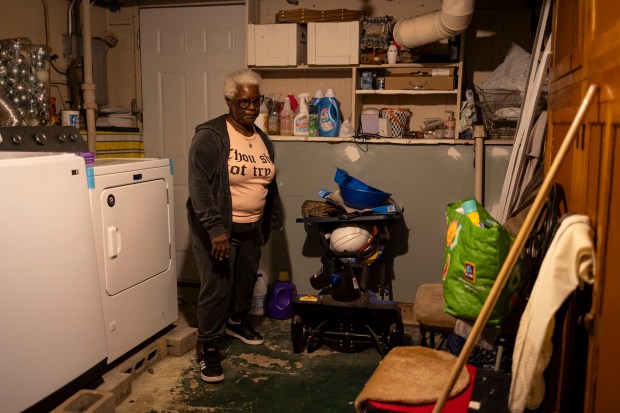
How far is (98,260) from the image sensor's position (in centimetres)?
274

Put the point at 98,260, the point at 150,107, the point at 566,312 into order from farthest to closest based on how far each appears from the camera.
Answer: the point at 150,107 → the point at 98,260 → the point at 566,312

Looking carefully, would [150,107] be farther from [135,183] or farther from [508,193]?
[508,193]

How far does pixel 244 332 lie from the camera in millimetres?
3482

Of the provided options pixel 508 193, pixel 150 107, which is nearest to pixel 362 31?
A: pixel 508 193

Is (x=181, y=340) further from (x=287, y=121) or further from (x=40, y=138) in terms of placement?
(x=287, y=121)

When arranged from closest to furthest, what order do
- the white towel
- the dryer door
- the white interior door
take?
the white towel
the dryer door
the white interior door

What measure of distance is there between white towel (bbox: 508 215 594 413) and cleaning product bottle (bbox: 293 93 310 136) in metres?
→ 2.57

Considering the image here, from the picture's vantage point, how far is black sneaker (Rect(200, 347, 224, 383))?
116 inches

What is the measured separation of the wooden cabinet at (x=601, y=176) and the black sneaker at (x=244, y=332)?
2.15m

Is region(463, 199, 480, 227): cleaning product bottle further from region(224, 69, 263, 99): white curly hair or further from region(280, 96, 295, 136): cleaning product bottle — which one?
region(280, 96, 295, 136): cleaning product bottle

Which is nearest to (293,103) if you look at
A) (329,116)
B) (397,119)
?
(329,116)

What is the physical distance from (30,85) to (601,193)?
121 inches

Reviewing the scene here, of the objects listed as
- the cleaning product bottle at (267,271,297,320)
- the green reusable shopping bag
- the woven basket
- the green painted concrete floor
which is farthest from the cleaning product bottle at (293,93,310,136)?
the green reusable shopping bag

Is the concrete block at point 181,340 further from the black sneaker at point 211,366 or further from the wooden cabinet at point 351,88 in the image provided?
A: the wooden cabinet at point 351,88
